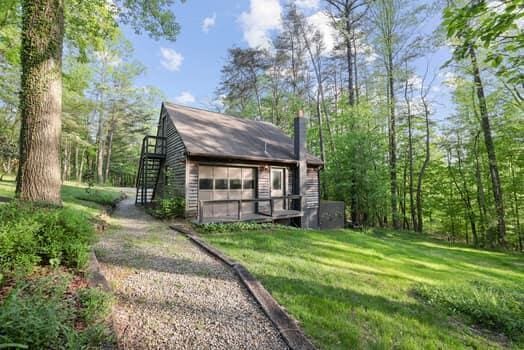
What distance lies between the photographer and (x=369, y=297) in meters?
3.60

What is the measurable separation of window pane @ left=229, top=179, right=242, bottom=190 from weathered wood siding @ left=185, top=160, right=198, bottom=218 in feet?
5.13

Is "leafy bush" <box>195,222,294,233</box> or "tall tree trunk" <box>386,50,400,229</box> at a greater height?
"tall tree trunk" <box>386,50,400,229</box>

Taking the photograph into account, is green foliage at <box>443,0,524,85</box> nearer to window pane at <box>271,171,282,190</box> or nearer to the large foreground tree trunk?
the large foreground tree trunk

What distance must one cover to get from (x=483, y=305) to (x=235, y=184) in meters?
8.01

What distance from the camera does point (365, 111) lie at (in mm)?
15078

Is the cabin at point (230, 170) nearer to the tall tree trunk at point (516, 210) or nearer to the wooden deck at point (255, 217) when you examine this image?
the wooden deck at point (255, 217)

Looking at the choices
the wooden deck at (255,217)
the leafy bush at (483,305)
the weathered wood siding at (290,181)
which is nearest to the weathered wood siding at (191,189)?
the wooden deck at (255,217)

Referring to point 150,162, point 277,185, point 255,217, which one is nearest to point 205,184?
point 255,217

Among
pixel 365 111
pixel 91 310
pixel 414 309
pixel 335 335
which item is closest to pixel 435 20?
pixel 365 111

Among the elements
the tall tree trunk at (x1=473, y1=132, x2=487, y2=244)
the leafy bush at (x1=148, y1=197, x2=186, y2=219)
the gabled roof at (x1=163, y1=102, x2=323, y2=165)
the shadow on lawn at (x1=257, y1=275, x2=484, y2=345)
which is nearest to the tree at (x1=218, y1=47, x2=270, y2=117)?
the gabled roof at (x1=163, y1=102, x2=323, y2=165)

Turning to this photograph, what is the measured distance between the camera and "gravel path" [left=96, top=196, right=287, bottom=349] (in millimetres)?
2211

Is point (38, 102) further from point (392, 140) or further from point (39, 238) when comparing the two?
point (392, 140)

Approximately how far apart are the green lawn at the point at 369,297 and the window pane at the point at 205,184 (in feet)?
11.3

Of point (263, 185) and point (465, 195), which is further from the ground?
point (263, 185)
